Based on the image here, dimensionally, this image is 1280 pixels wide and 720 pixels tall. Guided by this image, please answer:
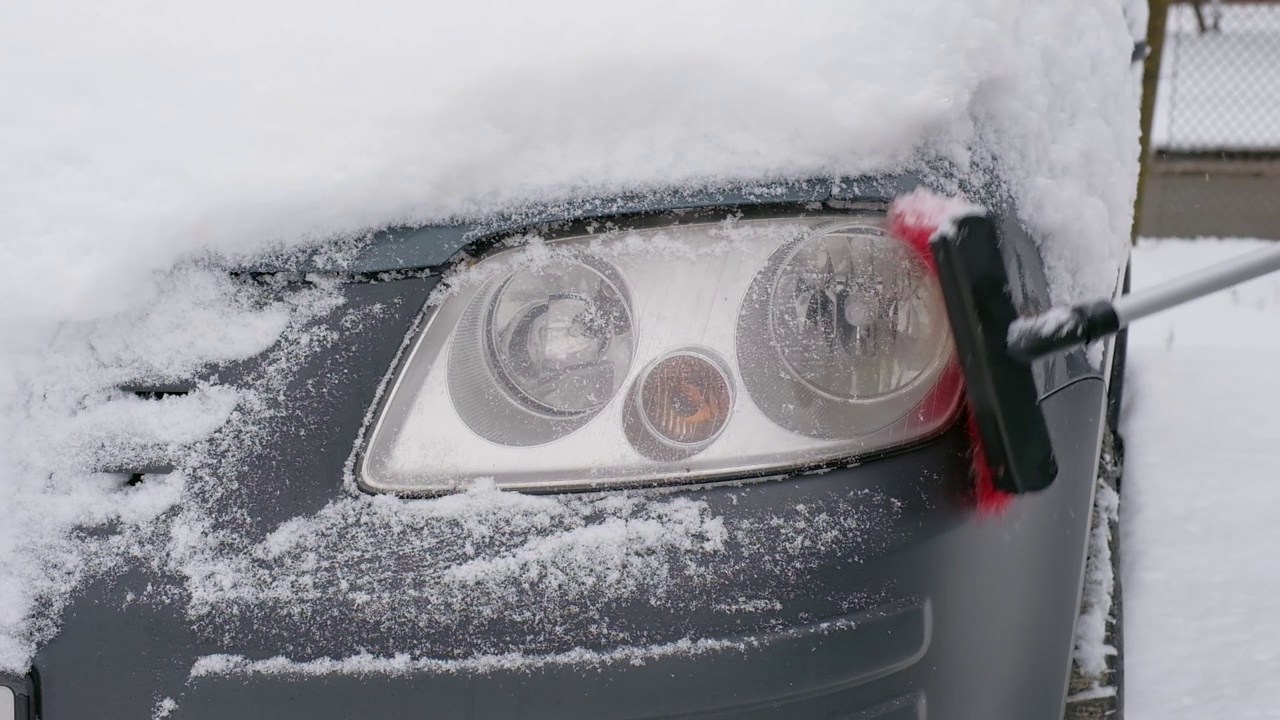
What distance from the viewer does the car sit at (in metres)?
1.12

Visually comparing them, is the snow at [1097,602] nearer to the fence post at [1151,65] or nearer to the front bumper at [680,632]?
the front bumper at [680,632]

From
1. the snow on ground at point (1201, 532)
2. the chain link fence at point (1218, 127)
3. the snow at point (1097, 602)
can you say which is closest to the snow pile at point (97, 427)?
the snow at point (1097, 602)

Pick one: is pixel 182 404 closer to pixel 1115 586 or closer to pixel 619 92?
pixel 619 92

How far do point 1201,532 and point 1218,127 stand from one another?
28.8 feet

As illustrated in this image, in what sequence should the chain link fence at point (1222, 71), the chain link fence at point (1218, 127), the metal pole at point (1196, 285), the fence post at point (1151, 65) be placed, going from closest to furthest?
the metal pole at point (1196, 285)
the fence post at point (1151, 65)
the chain link fence at point (1218, 127)
the chain link fence at point (1222, 71)

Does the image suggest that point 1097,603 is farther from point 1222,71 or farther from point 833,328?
point 1222,71

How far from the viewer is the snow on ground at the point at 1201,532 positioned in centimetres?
212

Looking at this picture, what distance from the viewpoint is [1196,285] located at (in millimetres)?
1107

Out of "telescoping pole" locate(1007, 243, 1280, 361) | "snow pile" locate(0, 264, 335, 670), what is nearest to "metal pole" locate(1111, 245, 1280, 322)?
"telescoping pole" locate(1007, 243, 1280, 361)

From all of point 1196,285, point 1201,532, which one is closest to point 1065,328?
point 1196,285

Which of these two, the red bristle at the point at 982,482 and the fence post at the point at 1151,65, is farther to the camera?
the fence post at the point at 1151,65

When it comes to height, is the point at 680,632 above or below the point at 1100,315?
below

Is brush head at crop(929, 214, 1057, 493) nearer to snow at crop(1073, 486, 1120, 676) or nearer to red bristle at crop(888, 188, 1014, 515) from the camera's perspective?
red bristle at crop(888, 188, 1014, 515)

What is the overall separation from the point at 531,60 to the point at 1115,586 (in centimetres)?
138
